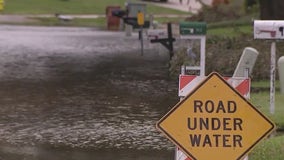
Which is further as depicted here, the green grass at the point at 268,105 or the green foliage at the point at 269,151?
the green grass at the point at 268,105

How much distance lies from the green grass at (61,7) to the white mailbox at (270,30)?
3339 cm

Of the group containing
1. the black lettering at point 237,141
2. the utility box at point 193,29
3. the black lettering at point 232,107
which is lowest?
the black lettering at point 237,141

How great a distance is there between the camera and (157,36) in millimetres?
19453

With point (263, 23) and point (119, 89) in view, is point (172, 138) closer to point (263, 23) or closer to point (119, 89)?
point (263, 23)

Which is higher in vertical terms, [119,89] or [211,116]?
[211,116]

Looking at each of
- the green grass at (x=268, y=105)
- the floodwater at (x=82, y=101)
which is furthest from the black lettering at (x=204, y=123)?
the green grass at (x=268, y=105)

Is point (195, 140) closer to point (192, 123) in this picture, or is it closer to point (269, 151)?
point (192, 123)

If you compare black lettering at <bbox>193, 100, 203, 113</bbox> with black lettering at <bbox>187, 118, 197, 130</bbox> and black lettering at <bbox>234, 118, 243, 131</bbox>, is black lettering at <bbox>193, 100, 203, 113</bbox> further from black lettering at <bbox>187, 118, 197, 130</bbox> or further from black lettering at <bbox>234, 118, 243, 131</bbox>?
black lettering at <bbox>234, 118, 243, 131</bbox>

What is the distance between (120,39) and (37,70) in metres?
10.9

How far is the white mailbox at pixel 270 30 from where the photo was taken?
9945 mm

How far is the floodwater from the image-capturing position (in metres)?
9.43

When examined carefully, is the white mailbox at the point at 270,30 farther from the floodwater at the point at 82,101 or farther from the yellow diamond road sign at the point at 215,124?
the yellow diamond road sign at the point at 215,124

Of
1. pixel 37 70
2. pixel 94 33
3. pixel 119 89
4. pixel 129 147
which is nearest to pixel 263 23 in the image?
pixel 129 147

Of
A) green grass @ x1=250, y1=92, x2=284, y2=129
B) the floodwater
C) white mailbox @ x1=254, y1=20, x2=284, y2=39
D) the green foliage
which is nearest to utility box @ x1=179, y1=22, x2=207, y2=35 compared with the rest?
the floodwater
